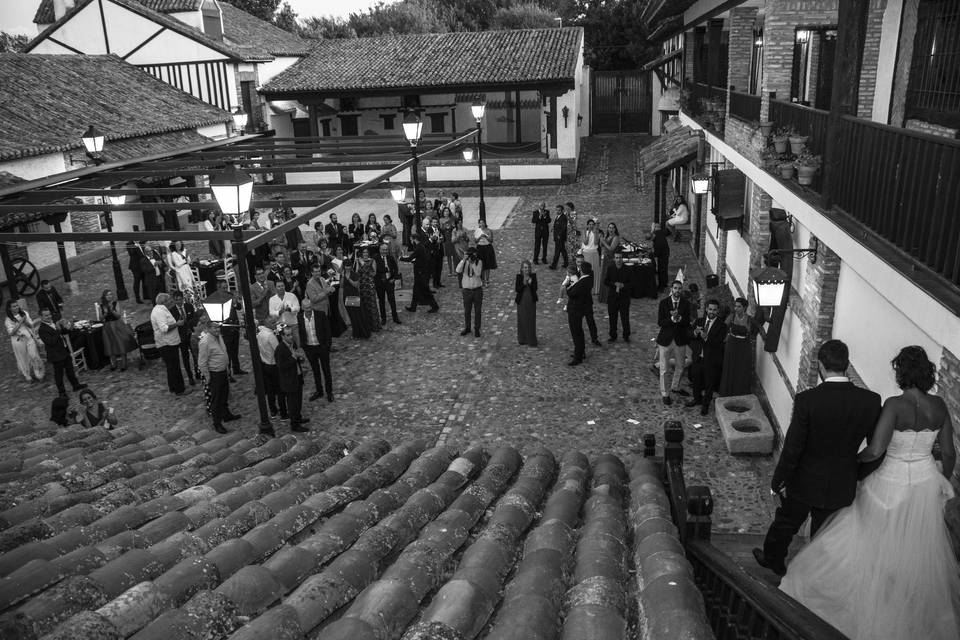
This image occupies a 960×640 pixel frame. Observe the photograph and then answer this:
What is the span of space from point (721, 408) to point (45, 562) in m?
8.42

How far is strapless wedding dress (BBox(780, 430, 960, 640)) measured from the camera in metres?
4.66

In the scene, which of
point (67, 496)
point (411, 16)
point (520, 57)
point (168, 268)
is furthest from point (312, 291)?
point (411, 16)

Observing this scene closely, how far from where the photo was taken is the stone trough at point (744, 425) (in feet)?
31.1

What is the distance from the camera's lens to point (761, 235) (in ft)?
39.2

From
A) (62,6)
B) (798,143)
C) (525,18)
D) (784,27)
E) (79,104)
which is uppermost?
(525,18)

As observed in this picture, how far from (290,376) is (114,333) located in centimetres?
477

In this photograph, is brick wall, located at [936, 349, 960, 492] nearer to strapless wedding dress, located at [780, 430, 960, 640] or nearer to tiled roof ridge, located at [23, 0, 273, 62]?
strapless wedding dress, located at [780, 430, 960, 640]

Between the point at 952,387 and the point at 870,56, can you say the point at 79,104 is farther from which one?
the point at 952,387

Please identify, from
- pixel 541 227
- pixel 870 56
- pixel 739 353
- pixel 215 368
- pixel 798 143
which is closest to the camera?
pixel 798 143

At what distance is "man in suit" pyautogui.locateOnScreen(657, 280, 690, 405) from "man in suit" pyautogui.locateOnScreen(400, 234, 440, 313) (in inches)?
245

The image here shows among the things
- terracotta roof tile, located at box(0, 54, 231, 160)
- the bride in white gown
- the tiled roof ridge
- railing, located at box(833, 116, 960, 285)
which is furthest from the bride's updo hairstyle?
the tiled roof ridge

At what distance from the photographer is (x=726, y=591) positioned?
4016 millimetres

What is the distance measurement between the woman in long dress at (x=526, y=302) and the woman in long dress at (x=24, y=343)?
8.49 m

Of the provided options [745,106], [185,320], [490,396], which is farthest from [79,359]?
[745,106]
